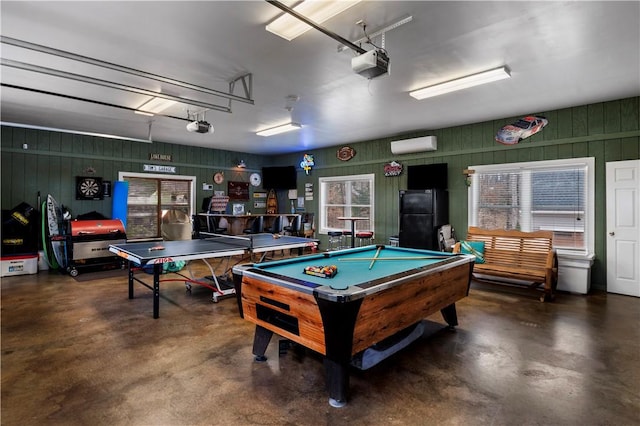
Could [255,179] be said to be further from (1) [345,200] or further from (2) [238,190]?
(1) [345,200]

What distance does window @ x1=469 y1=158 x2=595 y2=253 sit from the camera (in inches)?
209

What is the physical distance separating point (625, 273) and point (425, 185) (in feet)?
11.0

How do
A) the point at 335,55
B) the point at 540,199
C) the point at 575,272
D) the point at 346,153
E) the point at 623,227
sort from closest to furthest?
the point at 335,55 < the point at 623,227 < the point at 575,272 < the point at 540,199 < the point at 346,153

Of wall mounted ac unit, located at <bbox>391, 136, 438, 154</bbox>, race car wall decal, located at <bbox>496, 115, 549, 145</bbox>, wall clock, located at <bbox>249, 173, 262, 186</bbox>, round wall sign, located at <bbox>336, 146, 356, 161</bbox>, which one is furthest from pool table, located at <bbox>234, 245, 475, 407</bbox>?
wall clock, located at <bbox>249, 173, 262, 186</bbox>

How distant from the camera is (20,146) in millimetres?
6539

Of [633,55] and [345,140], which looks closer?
[633,55]

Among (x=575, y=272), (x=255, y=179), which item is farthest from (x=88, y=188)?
(x=575, y=272)

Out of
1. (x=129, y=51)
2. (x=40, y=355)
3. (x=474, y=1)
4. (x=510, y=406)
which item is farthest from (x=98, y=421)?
(x=474, y=1)

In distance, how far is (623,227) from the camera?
489cm

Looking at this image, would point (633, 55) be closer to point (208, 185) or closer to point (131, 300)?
point (131, 300)

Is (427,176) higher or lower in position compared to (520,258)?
higher

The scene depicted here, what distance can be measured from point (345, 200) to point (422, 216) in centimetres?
281

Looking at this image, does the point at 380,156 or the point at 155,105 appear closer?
the point at 155,105

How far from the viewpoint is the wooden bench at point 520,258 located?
186 inches
